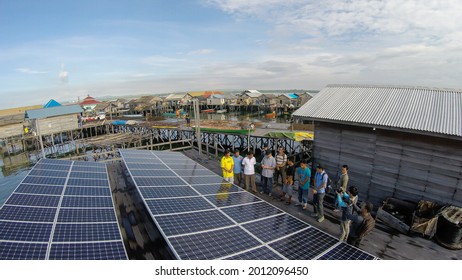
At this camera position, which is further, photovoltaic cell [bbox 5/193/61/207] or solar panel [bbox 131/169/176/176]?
solar panel [bbox 131/169/176/176]

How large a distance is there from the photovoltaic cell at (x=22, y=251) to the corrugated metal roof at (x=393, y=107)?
39.3ft

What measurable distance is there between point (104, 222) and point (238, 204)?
143 inches

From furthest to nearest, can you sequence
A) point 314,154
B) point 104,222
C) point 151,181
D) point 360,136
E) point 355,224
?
point 314,154 → point 360,136 → point 151,181 → point 355,224 → point 104,222

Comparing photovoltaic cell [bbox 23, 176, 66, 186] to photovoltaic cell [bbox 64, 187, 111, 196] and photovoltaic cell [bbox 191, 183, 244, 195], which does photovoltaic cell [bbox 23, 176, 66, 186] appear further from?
photovoltaic cell [bbox 191, 183, 244, 195]

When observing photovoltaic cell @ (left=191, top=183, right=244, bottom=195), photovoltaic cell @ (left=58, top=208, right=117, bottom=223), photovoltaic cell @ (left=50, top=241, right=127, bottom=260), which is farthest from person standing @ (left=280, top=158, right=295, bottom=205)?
photovoltaic cell @ (left=50, top=241, right=127, bottom=260)

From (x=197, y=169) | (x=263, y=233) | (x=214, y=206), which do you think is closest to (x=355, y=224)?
(x=263, y=233)

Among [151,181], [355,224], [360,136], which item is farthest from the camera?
[360,136]

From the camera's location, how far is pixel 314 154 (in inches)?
555

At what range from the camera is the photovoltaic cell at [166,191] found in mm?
7130

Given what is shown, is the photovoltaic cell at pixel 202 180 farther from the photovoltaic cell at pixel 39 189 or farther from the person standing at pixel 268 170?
the photovoltaic cell at pixel 39 189

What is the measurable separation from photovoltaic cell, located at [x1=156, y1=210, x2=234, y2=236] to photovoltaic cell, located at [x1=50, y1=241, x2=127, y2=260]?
97 centimetres

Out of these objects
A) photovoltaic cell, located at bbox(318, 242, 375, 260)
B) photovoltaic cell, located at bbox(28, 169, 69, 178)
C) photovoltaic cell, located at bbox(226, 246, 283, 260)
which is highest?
photovoltaic cell, located at bbox(28, 169, 69, 178)

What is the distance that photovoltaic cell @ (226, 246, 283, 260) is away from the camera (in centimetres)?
449

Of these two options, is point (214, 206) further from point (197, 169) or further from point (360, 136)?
point (360, 136)
